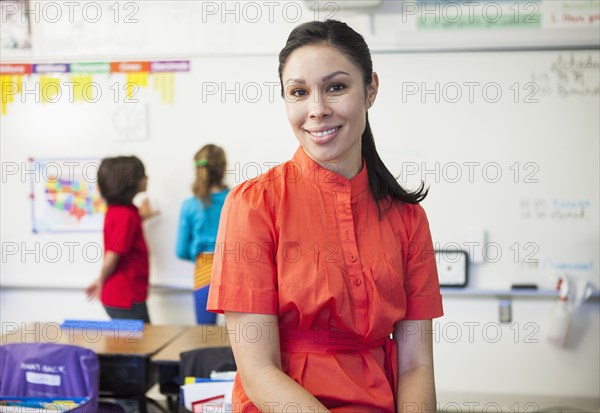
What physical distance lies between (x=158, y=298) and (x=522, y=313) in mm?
2147

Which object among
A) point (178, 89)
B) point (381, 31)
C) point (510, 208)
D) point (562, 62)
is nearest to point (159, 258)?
point (178, 89)

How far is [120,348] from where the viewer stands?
7.35 feet

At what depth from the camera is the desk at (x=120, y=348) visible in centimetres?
217

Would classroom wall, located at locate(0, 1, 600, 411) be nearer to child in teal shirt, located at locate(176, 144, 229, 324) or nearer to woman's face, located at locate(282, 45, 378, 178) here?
child in teal shirt, located at locate(176, 144, 229, 324)

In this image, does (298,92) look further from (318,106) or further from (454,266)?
(454,266)

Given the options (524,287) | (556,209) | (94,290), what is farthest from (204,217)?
(556,209)

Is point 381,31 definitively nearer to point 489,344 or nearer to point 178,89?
point 178,89

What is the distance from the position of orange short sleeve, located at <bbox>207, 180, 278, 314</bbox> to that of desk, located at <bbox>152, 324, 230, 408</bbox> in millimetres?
1201

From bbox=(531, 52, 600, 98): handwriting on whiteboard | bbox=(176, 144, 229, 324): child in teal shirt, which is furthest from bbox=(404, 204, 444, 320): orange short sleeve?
bbox=(531, 52, 600, 98): handwriting on whiteboard

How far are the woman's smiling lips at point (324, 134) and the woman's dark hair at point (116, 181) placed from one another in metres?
2.08

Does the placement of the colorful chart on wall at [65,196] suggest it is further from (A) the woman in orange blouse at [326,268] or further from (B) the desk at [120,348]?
(A) the woman in orange blouse at [326,268]

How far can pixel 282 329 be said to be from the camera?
1.13 metres

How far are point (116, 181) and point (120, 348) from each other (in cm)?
107

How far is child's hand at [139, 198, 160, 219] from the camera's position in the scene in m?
3.51
